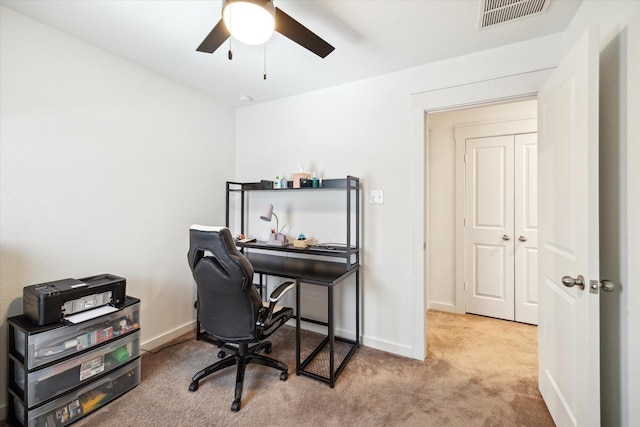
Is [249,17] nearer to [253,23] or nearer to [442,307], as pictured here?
[253,23]

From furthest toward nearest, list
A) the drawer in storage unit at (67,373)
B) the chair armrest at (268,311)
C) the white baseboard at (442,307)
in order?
1. the white baseboard at (442,307)
2. the chair armrest at (268,311)
3. the drawer in storage unit at (67,373)

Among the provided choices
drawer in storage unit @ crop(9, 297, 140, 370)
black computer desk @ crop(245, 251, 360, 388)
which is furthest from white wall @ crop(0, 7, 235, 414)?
black computer desk @ crop(245, 251, 360, 388)

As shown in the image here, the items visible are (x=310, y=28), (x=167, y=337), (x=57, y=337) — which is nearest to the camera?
(x=57, y=337)

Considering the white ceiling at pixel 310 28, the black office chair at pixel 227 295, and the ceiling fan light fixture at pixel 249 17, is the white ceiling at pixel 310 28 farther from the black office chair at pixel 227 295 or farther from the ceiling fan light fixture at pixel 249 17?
the black office chair at pixel 227 295

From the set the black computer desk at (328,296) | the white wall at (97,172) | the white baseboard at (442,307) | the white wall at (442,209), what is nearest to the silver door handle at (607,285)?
the black computer desk at (328,296)

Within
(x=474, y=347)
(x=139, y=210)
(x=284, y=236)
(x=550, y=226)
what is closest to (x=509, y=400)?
(x=474, y=347)

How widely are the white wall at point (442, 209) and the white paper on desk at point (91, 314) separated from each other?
10.3 ft

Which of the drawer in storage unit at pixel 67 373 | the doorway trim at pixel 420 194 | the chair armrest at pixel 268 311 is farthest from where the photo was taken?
the doorway trim at pixel 420 194

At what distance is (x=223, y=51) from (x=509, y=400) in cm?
308

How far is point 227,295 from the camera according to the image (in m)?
1.71

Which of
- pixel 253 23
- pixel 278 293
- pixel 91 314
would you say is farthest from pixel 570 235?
pixel 91 314

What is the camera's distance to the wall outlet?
2.37 meters

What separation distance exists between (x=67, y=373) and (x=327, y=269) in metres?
1.71

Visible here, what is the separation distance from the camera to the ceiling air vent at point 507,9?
151 centimetres
